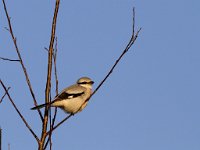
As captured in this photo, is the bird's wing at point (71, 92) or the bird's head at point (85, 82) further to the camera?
the bird's head at point (85, 82)

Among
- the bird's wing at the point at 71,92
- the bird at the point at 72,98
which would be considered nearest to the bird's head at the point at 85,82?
→ the bird at the point at 72,98

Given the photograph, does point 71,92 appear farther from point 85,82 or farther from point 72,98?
point 85,82

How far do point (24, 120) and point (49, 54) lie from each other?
1.95ft

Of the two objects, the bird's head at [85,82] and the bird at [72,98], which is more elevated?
the bird's head at [85,82]

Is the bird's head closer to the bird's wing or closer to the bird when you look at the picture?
the bird

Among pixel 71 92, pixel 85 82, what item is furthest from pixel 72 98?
pixel 85 82

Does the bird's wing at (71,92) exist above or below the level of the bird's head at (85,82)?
below

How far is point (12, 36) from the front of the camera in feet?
12.0

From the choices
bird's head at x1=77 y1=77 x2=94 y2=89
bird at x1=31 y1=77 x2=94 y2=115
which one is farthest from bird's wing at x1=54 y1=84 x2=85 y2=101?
bird's head at x1=77 y1=77 x2=94 y2=89

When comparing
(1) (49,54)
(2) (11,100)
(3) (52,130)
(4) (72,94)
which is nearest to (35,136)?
(3) (52,130)

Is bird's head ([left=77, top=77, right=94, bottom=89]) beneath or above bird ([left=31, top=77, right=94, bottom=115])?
above

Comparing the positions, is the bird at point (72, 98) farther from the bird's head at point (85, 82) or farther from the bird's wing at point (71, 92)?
the bird's head at point (85, 82)

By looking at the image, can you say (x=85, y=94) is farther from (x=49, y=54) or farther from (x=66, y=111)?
(x=49, y=54)

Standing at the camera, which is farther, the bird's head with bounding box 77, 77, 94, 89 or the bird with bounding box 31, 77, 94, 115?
the bird's head with bounding box 77, 77, 94, 89
